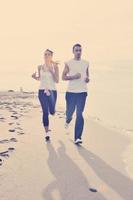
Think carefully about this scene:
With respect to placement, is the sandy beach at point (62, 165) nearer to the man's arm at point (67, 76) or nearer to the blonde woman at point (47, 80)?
the blonde woman at point (47, 80)

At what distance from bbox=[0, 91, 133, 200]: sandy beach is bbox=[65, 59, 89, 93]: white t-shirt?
1257mm

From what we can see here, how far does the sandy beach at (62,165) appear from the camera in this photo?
7102 mm

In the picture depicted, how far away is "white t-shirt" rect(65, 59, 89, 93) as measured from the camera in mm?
10617

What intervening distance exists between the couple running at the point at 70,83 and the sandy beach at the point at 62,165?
25.6 inches

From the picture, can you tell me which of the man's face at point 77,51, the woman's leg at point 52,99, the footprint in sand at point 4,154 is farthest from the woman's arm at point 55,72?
the footprint in sand at point 4,154

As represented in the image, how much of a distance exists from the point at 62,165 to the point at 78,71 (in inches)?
104

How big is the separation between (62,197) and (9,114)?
9.46 meters

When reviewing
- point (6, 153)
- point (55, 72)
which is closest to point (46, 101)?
point (55, 72)

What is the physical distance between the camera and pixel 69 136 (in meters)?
12.1

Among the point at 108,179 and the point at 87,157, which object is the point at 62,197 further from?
the point at 87,157

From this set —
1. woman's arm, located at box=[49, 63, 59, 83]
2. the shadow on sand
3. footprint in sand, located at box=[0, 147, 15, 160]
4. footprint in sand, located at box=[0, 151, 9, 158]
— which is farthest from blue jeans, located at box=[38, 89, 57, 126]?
footprint in sand, located at box=[0, 151, 9, 158]

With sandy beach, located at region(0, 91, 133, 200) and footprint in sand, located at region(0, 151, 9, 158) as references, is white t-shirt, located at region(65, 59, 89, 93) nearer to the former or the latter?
sandy beach, located at region(0, 91, 133, 200)

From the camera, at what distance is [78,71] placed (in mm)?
10617

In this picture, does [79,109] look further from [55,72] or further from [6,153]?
[6,153]
